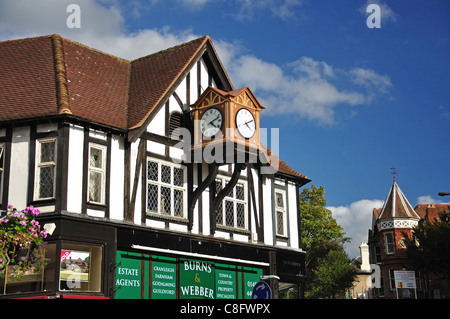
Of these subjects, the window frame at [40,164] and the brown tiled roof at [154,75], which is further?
the brown tiled roof at [154,75]

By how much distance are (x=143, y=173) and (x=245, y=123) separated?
433 centimetres

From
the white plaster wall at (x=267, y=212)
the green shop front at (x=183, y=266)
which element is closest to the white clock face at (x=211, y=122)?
the green shop front at (x=183, y=266)

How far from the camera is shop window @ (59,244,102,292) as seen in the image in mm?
19906

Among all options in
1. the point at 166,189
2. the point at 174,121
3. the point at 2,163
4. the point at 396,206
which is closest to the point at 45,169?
the point at 2,163

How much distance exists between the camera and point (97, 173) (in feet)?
69.5

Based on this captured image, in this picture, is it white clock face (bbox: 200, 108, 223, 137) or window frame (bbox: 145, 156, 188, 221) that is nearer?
window frame (bbox: 145, 156, 188, 221)

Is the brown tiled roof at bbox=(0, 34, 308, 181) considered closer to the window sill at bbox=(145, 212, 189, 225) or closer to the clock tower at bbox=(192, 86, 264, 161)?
the clock tower at bbox=(192, 86, 264, 161)

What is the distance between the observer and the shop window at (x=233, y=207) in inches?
993

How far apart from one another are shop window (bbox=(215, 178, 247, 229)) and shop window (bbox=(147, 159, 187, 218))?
6.33 feet

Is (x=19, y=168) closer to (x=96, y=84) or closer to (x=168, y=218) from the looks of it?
(x=96, y=84)

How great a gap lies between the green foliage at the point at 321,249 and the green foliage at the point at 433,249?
5895 millimetres

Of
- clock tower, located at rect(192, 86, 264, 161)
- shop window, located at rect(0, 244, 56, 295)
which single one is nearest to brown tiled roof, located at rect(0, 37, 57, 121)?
shop window, located at rect(0, 244, 56, 295)

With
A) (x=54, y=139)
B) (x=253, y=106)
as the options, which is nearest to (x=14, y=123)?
(x=54, y=139)

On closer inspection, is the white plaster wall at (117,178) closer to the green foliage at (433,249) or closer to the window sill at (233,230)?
the window sill at (233,230)
